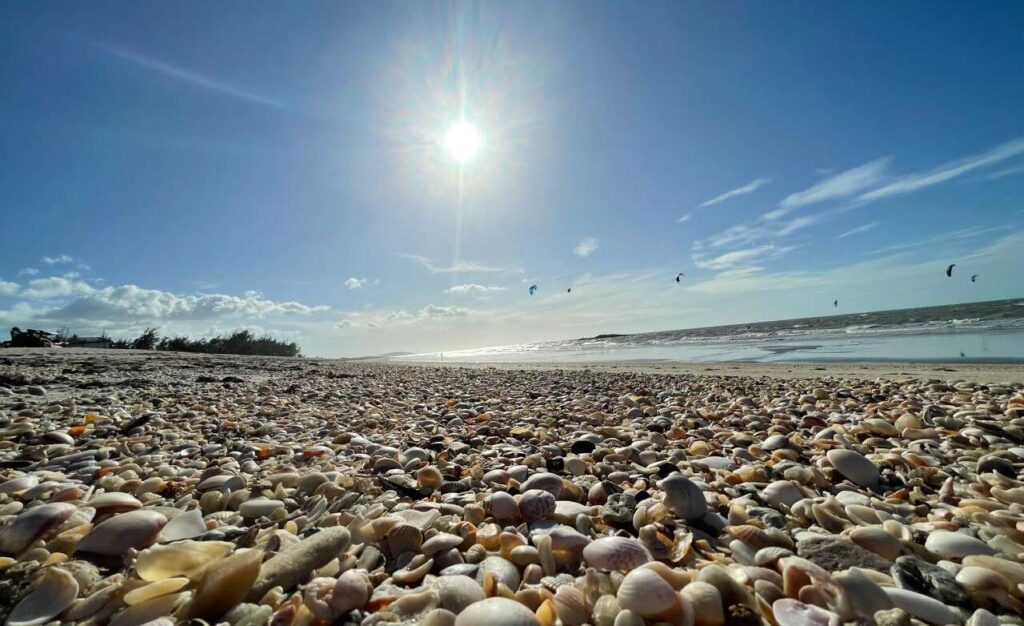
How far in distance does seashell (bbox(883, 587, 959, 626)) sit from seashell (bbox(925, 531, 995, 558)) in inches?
12.6

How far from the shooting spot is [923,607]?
106 cm

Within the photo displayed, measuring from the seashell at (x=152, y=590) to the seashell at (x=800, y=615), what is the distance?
1.53 meters

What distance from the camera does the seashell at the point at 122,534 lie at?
1.33 metres

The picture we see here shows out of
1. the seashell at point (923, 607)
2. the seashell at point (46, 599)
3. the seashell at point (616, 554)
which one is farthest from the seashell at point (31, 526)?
the seashell at point (923, 607)

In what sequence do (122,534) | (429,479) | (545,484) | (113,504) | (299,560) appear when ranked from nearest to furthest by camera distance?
(299,560)
(122,534)
(113,504)
(545,484)
(429,479)

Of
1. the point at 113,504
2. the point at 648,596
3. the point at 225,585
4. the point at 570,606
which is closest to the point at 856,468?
the point at 648,596

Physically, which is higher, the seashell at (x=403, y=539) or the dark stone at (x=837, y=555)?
the seashell at (x=403, y=539)

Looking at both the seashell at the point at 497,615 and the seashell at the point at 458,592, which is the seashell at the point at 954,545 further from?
the seashell at the point at 458,592

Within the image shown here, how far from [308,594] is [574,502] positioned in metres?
1.09

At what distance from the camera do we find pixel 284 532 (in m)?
1.50

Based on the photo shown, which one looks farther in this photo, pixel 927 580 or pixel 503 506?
pixel 503 506

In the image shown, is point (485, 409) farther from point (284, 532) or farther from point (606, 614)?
point (606, 614)

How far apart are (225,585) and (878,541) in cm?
190

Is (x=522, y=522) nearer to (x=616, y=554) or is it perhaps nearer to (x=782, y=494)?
(x=616, y=554)
